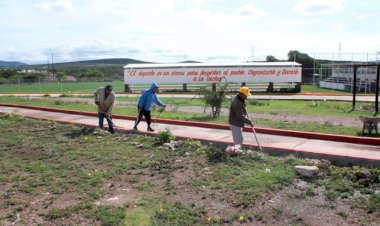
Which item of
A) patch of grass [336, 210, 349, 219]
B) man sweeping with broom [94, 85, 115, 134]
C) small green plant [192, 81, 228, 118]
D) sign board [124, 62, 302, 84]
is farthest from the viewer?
sign board [124, 62, 302, 84]

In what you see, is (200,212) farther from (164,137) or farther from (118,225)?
(164,137)

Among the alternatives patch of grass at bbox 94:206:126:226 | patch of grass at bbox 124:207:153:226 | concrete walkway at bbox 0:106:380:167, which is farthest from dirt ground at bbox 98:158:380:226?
concrete walkway at bbox 0:106:380:167

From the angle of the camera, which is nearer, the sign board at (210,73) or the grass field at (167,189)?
the grass field at (167,189)

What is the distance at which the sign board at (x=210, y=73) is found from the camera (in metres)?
32.9

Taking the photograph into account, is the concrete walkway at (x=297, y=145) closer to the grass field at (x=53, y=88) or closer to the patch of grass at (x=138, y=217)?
the patch of grass at (x=138, y=217)

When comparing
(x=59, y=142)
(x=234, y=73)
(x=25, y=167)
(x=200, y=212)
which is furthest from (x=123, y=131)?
(x=234, y=73)

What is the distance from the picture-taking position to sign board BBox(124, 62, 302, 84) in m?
32.9

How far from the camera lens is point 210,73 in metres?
33.8

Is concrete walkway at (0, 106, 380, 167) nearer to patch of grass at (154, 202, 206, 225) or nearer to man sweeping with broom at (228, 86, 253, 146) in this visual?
man sweeping with broom at (228, 86, 253, 146)

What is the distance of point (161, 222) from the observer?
5.47 meters

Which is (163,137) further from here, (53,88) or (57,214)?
(53,88)

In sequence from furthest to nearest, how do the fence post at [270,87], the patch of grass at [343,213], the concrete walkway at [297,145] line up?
the fence post at [270,87] → the concrete walkway at [297,145] → the patch of grass at [343,213]

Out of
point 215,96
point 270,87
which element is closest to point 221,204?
point 215,96

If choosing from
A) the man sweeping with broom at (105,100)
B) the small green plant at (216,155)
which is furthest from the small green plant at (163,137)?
the man sweeping with broom at (105,100)
